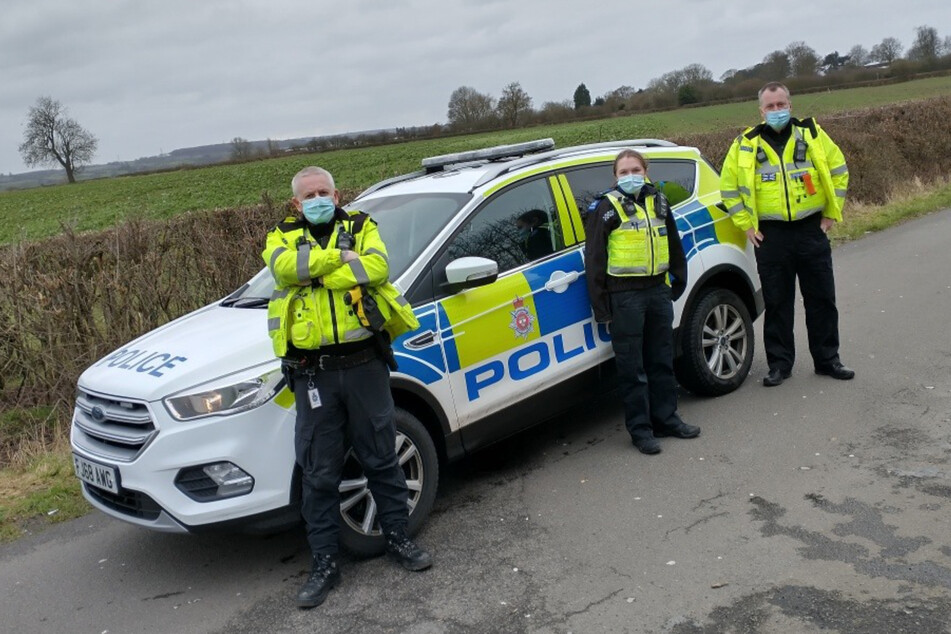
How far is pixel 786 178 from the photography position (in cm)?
622

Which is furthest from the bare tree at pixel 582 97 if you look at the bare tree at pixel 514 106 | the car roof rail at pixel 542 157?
the car roof rail at pixel 542 157

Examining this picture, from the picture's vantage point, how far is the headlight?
13.5ft

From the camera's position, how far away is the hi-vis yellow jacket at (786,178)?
6.20 m

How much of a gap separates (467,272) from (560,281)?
876mm

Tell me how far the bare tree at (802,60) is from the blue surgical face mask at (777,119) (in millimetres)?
62903

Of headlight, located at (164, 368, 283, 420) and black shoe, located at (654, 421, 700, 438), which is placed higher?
headlight, located at (164, 368, 283, 420)

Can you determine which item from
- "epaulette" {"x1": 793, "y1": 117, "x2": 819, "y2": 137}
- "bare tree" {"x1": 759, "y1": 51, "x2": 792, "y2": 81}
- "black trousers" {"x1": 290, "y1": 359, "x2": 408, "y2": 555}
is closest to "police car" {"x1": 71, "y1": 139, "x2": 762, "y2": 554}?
"black trousers" {"x1": 290, "y1": 359, "x2": 408, "y2": 555}

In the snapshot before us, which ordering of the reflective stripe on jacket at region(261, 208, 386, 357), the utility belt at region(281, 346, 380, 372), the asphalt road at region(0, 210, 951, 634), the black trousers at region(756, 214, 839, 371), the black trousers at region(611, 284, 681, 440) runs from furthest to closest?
the black trousers at region(756, 214, 839, 371) < the black trousers at region(611, 284, 681, 440) < the utility belt at region(281, 346, 380, 372) < the reflective stripe on jacket at region(261, 208, 386, 357) < the asphalt road at region(0, 210, 951, 634)

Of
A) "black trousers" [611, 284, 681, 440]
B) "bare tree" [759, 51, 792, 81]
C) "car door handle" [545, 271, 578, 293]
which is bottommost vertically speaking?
"black trousers" [611, 284, 681, 440]

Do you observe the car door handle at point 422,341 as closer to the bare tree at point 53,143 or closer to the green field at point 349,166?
the green field at point 349,166

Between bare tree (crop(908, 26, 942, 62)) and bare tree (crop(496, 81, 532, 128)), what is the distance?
29038 millimetres

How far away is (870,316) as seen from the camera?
8328mm

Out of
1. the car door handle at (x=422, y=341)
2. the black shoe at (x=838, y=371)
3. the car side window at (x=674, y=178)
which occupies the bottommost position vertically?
the black shoe at (x=838, y=371)

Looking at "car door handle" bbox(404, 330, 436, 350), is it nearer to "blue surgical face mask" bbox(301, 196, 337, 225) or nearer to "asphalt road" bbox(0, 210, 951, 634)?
"blue surgical face mask" bbox(301, 196, 337, 225)
